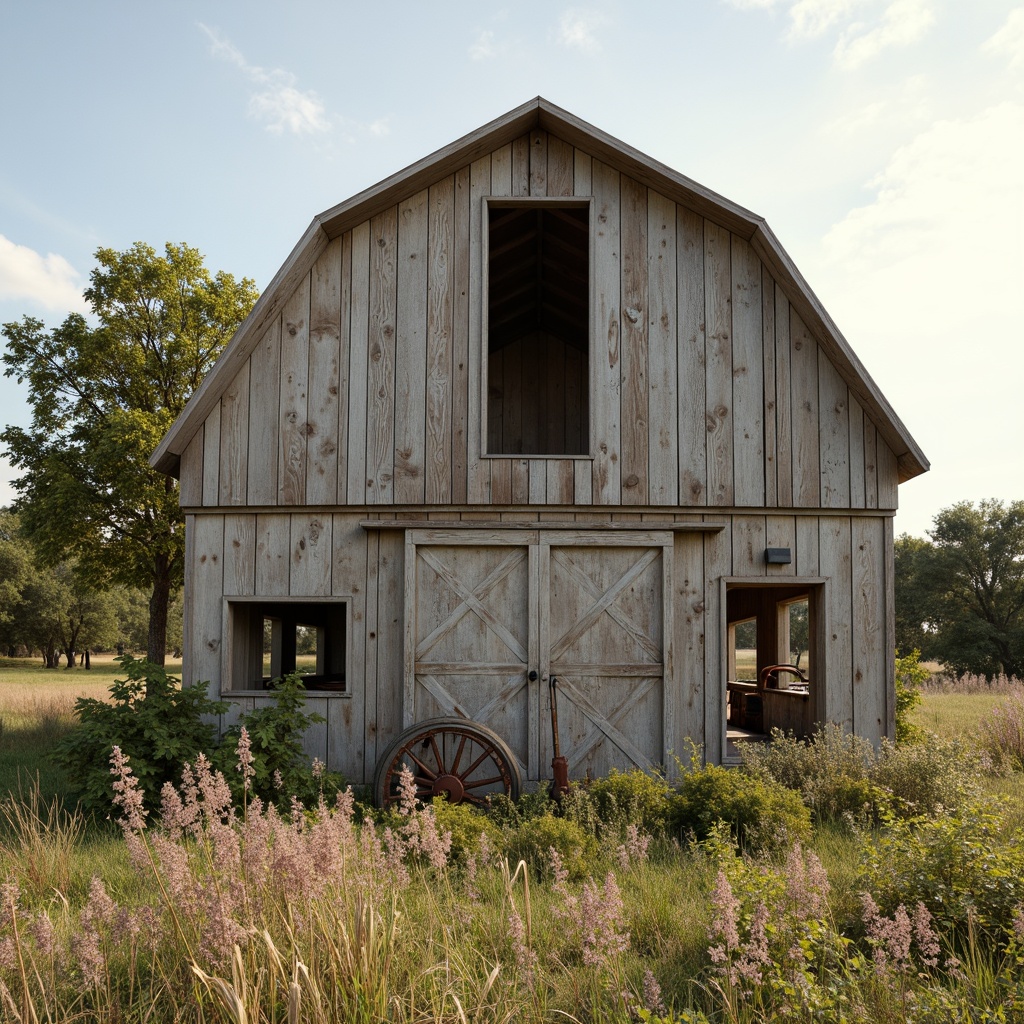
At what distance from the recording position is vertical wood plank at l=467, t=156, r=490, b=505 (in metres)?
8.40

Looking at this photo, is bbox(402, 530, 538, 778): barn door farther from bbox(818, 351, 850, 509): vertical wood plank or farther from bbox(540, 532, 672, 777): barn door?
bbox(818, 351, 850, 509): vertical wood plank

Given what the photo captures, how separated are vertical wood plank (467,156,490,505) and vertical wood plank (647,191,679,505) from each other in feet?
5.33

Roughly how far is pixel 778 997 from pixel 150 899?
119 inches

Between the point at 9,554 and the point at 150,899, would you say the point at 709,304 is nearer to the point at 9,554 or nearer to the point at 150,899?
the point at 150,899

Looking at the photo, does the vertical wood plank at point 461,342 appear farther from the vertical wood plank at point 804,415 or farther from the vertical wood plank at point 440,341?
the vertical wood plank at point 804,415

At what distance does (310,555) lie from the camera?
845 cm

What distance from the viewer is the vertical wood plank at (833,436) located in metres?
8.49

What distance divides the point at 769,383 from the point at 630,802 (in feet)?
13.8

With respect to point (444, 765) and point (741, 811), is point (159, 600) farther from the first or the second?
point (741, 811)

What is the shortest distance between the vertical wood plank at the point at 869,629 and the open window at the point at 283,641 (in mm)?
4930

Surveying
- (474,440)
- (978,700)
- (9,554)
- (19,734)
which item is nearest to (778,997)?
(474,440)

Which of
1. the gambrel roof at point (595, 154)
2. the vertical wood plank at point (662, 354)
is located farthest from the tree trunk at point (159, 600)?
the vertical wood plank at point (662, 354)

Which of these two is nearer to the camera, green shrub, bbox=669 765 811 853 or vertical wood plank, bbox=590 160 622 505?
green shrub, bbox=669 765 811 853

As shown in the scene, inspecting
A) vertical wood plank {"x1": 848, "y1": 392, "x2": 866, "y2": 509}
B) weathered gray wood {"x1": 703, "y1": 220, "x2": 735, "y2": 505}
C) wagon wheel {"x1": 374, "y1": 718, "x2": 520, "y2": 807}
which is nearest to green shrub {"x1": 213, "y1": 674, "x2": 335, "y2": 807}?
wagon wheel {"x1": 374, "y1": 718, "x2": 520, "y2": 807}
